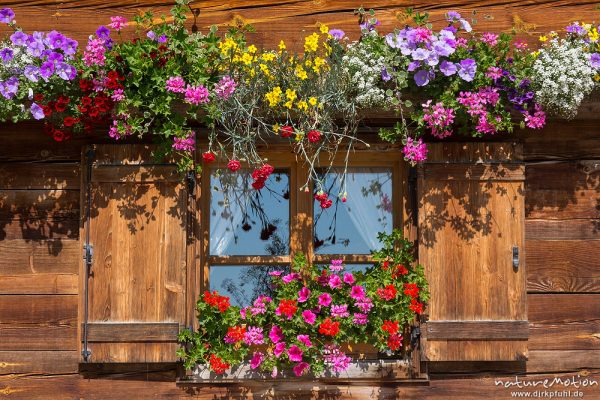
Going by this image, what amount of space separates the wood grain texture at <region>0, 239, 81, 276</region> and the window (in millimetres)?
672

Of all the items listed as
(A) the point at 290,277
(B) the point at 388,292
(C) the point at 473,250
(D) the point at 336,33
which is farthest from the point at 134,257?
(C) the point at 473,250

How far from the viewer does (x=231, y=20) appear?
4.71 m

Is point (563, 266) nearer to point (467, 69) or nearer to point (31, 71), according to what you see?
point (467, 69)

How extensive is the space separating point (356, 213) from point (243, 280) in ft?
2.26

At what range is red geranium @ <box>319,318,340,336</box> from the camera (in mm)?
4254

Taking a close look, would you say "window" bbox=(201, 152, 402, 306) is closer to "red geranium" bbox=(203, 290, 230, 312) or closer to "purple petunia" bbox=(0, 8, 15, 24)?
"red geranium" bbox=(203, 290, 230, 312)

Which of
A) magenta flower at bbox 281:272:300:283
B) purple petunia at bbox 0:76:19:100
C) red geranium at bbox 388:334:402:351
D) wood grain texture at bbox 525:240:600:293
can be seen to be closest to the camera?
purple petunia at bbox 0:76:19:100

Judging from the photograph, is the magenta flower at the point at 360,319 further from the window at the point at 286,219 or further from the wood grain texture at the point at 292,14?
the wood grain texture at the point at 292,14

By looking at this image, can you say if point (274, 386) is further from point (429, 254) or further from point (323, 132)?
point (323, 132)

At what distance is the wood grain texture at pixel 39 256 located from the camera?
Result: 4.52m

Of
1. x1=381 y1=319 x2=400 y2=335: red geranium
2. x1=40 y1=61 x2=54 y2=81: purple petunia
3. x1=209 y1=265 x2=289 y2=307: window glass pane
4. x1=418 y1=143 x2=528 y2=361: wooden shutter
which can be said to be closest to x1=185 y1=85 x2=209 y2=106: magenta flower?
x1=40 y1=61 x2=54 y2=81: purple petunia

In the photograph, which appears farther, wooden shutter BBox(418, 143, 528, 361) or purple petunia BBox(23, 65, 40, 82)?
wooden shutter BBox(418, 143, 528, 361)

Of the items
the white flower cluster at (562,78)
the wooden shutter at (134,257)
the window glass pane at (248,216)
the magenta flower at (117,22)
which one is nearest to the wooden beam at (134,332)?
the wooden shutter at (134,257)

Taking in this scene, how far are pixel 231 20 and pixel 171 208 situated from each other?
3.49ft
